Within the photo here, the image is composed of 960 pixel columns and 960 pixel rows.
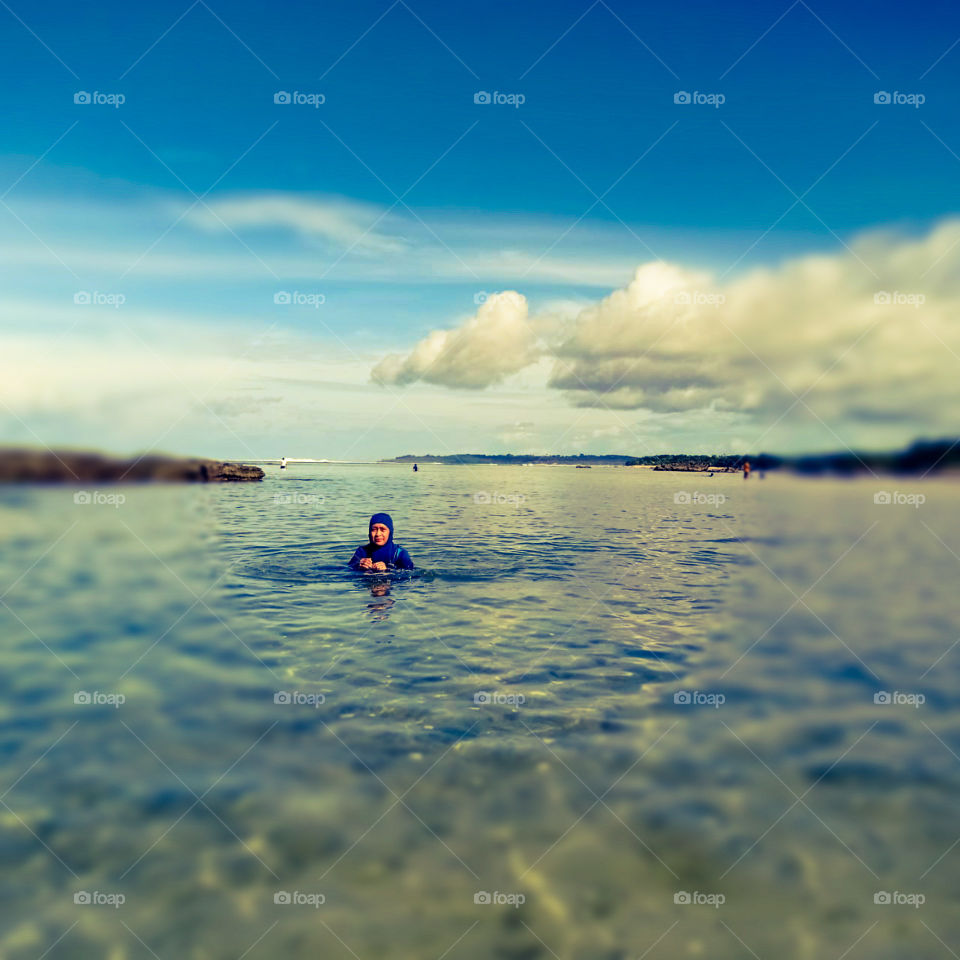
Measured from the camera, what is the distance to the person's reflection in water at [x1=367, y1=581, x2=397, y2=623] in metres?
14.2

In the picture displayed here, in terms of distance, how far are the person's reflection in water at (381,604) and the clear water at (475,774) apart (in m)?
0.12

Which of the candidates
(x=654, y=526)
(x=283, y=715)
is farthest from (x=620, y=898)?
(x=654, y=526)

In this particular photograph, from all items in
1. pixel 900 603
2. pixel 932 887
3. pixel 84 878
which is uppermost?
pixel 900 603

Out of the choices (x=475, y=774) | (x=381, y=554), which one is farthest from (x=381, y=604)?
(x=475, y=774)

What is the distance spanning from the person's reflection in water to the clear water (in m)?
0.12

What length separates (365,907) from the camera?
5.05 m

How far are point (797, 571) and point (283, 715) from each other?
17.7 metres

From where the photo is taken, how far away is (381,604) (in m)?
15.3

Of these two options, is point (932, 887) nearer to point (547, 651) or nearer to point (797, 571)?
point (547, 651)

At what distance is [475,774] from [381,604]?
8.63 meters

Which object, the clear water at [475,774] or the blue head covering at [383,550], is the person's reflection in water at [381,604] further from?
the blue head covering at [383,550]

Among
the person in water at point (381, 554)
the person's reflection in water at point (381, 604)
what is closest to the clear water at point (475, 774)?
the person's reflection in water at point (381, 604)

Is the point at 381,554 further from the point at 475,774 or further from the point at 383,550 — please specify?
the point at 475,774

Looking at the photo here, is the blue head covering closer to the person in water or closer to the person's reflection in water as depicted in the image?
the person in water
